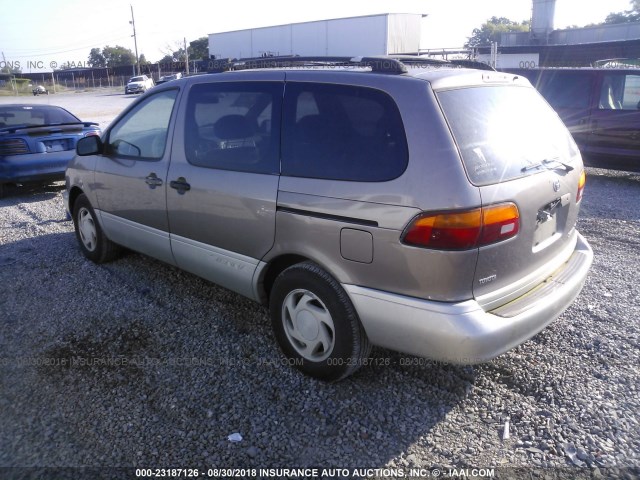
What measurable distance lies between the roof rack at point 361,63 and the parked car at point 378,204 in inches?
1.1

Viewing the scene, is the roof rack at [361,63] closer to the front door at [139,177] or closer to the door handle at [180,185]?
the front door at [139,177]

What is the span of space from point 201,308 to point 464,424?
7.46 ft

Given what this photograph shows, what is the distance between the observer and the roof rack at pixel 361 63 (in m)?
2.98

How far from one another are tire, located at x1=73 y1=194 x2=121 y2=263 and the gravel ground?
681 mm

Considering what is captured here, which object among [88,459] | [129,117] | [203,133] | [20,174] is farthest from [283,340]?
[20,174]

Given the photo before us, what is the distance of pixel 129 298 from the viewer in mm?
4473

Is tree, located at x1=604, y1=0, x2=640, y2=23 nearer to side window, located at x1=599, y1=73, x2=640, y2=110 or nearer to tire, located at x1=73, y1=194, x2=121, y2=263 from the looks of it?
side window, located at x1=599, y1=73, x2=640, y2=110

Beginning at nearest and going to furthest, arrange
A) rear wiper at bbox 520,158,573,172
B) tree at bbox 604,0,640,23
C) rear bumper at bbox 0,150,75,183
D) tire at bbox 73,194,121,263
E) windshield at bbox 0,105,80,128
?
rear wiper at bbox 520,158,573,172 → tire at bbox 73,194,121,263 → rear bumper at bbox 0,150,75,183 → windshield at bbox 0,105,80,128 → tree at bbox 604,0,640,23

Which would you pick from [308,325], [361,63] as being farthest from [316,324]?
[361,63]

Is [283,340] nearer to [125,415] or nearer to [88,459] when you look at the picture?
[125,415]

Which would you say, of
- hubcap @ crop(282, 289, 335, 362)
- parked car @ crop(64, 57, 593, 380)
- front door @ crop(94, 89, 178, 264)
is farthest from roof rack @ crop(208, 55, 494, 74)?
hubcap @ crop(282, 289, 335, 362)

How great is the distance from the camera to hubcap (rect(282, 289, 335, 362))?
10.2 ft

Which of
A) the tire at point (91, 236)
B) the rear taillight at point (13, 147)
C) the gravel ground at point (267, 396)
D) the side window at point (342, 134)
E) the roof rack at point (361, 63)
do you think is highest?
the roof rack at point (361, 63)

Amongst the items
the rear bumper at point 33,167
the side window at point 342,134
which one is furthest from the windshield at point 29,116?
the side window at point 342,134
